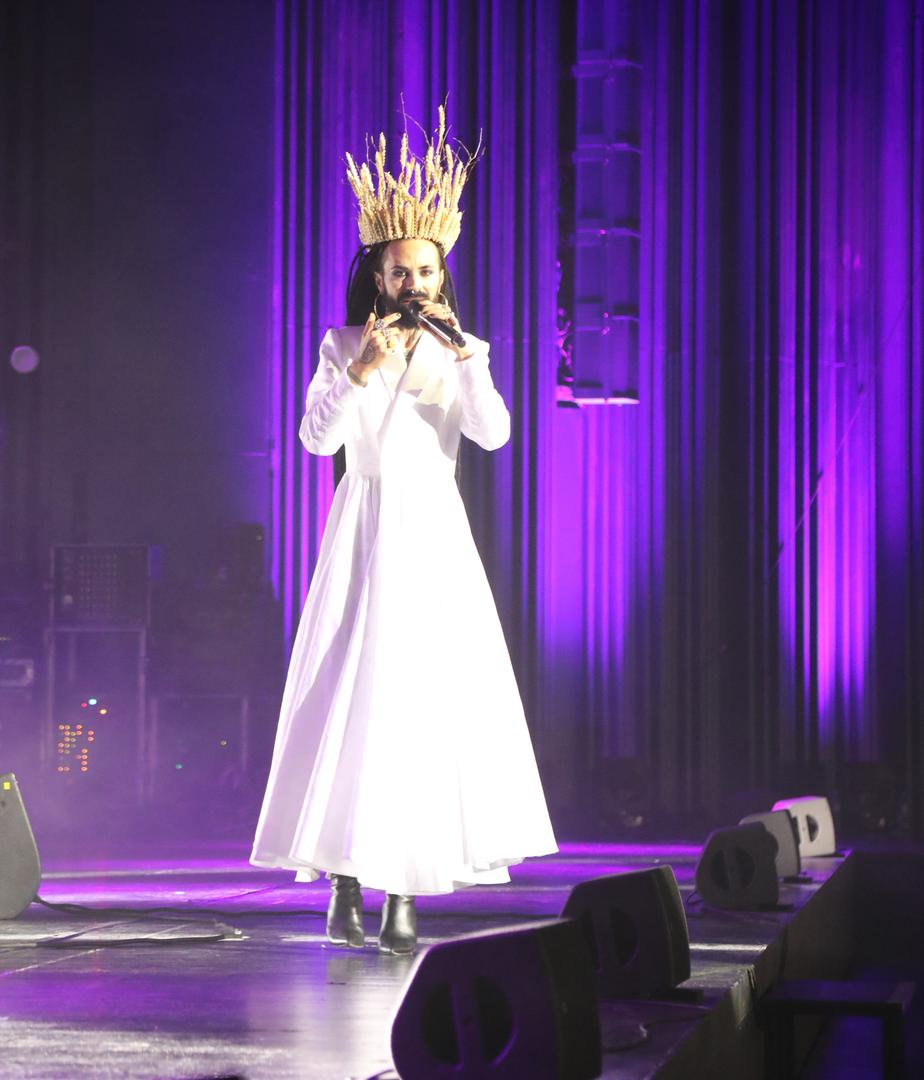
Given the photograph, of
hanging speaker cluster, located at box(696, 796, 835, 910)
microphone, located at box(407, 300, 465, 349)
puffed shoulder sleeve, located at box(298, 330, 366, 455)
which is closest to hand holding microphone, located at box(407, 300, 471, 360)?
microphone, located at box(407, 300, 465, 349)

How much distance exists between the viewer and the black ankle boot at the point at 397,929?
2.12m

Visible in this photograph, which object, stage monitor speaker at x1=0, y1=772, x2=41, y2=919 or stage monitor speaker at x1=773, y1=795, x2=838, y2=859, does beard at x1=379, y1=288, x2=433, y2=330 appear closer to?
stage monitor speaker at x1=0, y1=772, x2=41, y2=919

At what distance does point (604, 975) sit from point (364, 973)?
0.37 meters

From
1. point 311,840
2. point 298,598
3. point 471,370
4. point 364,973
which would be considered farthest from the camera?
point 298,598

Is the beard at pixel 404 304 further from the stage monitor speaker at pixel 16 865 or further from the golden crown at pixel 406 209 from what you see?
the stage monitor speaker at pixel 16 865

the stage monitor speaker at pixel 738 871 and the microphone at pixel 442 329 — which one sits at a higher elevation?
the microphone at pixel 442 329

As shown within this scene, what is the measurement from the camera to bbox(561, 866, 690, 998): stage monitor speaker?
1.73m

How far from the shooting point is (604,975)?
1.76 metres

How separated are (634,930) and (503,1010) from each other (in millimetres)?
482

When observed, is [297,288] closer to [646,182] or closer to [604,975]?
[646,182]

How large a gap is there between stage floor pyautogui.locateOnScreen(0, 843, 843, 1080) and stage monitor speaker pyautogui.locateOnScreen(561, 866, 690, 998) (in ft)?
0.18

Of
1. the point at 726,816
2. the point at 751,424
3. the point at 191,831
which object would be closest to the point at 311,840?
the point at 191,831

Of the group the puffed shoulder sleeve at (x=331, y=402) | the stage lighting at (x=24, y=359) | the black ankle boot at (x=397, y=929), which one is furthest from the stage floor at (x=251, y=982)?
the stage lighting at (x=24, y=359)

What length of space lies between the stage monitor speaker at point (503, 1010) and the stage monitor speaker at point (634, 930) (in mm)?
443
